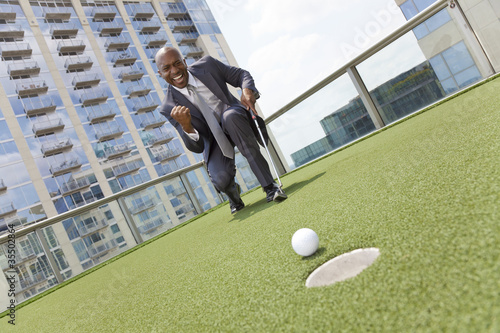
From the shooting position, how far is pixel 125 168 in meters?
32.8

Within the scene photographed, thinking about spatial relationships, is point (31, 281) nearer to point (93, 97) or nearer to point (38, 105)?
point (38, 105)

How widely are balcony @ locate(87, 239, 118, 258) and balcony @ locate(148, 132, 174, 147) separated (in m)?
11.4

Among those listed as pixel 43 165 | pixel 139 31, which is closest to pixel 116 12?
pixel 139 31

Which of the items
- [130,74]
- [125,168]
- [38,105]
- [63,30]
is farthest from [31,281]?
[63,30]

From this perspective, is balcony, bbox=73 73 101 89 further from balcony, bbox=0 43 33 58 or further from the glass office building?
the glass office building

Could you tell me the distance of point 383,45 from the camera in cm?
523

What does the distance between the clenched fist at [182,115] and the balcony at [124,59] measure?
37953 mm

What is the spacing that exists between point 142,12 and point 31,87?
16.6 m

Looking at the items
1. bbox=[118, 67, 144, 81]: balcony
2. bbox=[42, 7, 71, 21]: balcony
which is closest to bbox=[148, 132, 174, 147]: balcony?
bbox=[118, 67, 144, 81]: balcony

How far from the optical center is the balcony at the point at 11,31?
3047cm

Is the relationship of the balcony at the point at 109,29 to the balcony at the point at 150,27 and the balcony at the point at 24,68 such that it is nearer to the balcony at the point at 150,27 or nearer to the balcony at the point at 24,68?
the balcony at the point at 150,27

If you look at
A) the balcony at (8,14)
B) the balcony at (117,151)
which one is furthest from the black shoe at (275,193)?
the balcony at (8,14)

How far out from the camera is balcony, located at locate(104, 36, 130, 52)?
36.4 meters

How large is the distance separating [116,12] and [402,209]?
45031mm
